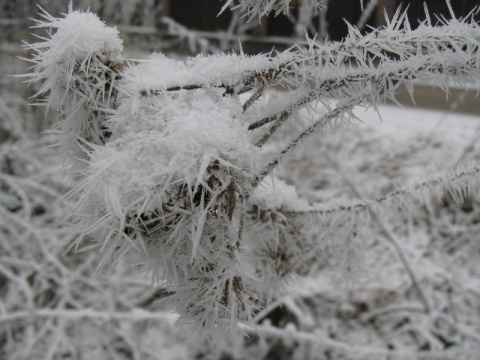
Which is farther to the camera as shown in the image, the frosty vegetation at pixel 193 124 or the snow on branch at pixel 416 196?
the snow on branch at pixel 416 196

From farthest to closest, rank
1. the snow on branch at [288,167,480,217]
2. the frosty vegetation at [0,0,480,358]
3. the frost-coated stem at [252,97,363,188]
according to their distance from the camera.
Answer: the snow on branch at [288,167,480,217] < the frost-coated stem at [252,97,363,188] < the frosty vegetation at [0,0,480,358]

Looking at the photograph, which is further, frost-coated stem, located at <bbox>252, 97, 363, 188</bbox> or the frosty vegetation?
frost-coated stem, located at <bbox>252, 97, 363, 188</bbox>

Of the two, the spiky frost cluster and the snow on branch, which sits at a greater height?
the spiky frost cluster

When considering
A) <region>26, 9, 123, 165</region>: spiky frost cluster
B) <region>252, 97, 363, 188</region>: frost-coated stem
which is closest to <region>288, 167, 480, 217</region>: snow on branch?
<region>252, 97, 363, 188</region>: frost-coated stem

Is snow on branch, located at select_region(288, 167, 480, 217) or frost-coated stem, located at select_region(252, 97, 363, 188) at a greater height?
frost-coated stem, located at select_region(252, 97, 363, 188)

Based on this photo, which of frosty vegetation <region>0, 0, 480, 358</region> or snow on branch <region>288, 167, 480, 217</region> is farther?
snow on branch <region>288, 167, 480, 217</region>

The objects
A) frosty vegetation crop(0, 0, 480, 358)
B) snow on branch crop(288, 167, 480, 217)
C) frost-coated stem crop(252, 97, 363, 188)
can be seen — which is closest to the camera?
frosty vegetation crop(0, 0, 480, 358)

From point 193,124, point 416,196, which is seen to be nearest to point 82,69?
point 193,124

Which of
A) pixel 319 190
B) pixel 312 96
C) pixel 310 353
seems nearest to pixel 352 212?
pixel 312 96

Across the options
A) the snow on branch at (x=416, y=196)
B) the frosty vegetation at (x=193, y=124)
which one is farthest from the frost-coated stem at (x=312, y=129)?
the snow on branch at (x=416, y=196)

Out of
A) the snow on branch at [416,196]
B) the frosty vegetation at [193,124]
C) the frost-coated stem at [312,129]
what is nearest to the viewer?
the frosty vegetation at [193,124]

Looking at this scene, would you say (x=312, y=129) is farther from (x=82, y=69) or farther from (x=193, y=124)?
(x=82, y=69)

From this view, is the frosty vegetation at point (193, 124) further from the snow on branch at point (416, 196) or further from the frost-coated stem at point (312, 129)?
the snow on branch at point (416, 196)

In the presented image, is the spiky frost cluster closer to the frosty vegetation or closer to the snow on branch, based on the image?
the frosty vegetation
